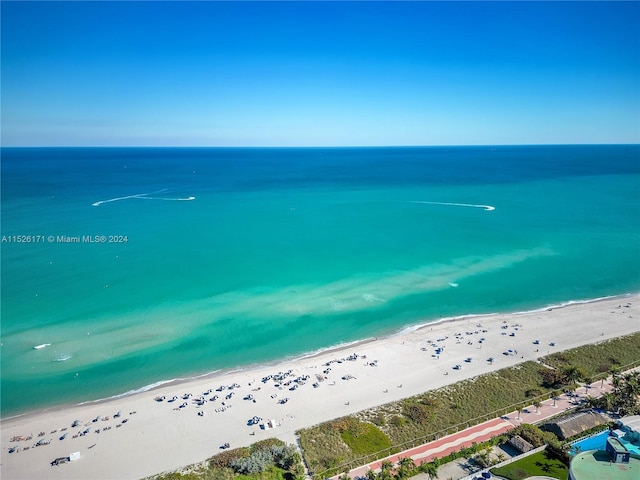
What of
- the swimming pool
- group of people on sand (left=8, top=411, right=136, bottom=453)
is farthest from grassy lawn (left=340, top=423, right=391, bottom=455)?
group of people on sand (left=8, top=411, right=136, bottom=453)

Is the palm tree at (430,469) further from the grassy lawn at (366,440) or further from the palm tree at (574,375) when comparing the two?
the palm tree at (574,375)

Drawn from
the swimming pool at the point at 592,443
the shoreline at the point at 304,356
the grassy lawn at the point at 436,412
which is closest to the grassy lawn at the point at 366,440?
the grassy lawn at the point at 436,412

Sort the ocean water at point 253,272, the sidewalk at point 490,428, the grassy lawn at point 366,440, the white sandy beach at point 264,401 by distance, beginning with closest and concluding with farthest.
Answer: the sidewalk at point 490,428
the grassy lawn at point 366,440
the white sandy beach at point 264,401
the ocean water at point 253,272

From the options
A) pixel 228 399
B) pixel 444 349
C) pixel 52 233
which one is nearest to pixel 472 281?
pixel 444 349

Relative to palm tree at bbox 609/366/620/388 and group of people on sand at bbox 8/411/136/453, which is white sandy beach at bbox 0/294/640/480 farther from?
palm tree at bbox 609/366/620/388

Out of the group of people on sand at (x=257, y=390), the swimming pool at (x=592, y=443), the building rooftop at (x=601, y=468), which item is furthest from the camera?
the group of people on sand at (x=257, y=390)

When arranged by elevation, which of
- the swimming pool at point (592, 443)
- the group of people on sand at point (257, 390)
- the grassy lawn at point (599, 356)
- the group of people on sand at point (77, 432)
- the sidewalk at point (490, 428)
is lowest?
the group of people on sand at point (77, 432)
